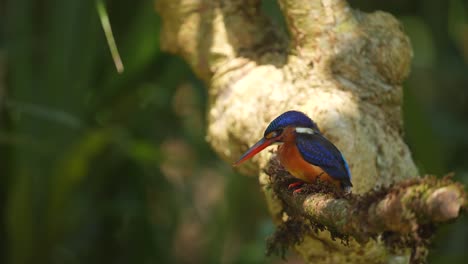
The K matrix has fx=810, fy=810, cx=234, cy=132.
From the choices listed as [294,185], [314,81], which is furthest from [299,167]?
[314,81]

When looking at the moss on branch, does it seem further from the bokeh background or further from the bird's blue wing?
the bokeh background

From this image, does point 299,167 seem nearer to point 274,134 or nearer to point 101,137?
point 274,134

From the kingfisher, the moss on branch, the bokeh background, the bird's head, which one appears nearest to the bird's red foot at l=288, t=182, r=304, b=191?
the kingfisher

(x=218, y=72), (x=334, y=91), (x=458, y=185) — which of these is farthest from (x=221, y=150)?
(x=458, y=185)

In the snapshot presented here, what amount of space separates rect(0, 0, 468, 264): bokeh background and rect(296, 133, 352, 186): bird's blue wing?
1.61 metres

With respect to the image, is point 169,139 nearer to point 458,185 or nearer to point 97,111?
point 97,111

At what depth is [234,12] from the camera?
8.58 feet

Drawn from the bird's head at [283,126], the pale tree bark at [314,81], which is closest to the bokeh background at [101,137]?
the pale tree bark at [314,81]

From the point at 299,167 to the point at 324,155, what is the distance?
0.24 ft

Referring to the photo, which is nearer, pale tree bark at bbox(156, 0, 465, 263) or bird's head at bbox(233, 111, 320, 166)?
bird's head at bbox(233, 111, 320, 166)

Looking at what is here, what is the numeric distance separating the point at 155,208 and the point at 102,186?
43cm

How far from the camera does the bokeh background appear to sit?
12.6 ft

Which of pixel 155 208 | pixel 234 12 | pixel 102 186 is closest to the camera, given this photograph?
pixel 234 12

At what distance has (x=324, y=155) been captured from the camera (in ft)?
6.10
